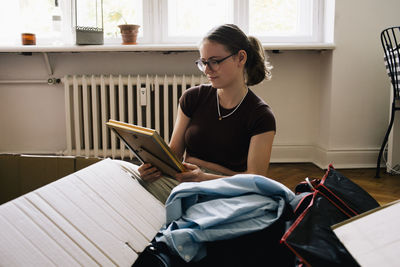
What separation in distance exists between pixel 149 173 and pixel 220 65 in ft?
1.57

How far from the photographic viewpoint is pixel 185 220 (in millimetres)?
835

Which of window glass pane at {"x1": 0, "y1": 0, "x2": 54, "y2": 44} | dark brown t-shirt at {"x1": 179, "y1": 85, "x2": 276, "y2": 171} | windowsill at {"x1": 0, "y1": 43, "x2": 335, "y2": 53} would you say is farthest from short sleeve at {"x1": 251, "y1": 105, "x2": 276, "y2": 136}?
window glass pane at {"x1": 0, "y1": 0, "x2": 54, "y2": 44}

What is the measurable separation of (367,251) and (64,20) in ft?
9.91

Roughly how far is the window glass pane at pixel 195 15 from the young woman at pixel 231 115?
170 cm

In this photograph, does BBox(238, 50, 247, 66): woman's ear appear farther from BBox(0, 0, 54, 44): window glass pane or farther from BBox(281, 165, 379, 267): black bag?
BBox(0, 0, 54, 44): window glass pane

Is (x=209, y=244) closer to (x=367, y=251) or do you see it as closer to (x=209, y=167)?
(x=367, y=251)

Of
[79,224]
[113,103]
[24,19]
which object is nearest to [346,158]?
[113,103]

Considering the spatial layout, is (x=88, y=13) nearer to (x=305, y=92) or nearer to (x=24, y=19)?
(x=24, y=19)

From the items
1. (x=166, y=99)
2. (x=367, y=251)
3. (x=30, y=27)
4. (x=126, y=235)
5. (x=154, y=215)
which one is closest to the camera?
(x=367, y=251)

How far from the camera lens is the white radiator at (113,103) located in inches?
114

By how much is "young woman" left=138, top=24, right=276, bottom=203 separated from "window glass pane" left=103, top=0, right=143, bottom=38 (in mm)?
1810

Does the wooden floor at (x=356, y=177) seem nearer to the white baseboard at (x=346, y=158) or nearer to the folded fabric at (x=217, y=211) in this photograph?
the white baseboard at (x=346, y=158)

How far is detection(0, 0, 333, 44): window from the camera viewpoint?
10.0ft

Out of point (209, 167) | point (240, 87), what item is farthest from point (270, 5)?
point (209, 167)
